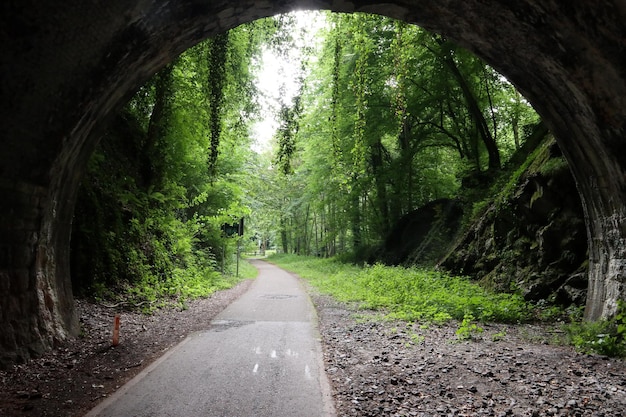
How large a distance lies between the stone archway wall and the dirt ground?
2.69 feet

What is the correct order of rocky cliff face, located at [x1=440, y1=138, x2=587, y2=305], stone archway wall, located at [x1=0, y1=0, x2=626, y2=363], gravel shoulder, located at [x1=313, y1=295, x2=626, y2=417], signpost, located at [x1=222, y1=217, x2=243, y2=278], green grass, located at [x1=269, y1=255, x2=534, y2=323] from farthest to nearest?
signpost, located at [x1=222, y1=217, x2=243, y2=278] < rocky cliff face, located at [x1=440, y1=138, x2=587, y2=305] < green grass, located at [x1=269, y1=255, x2=534, y2=323] < stone archway wall, located at [x1=0, y1=0, x2=626, y2=363] < gravel shoulder, located at [x1=313, y1=295, x2=626, y2=417]

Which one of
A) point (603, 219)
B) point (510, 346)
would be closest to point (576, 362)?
point (510, 346)

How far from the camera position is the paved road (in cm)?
426

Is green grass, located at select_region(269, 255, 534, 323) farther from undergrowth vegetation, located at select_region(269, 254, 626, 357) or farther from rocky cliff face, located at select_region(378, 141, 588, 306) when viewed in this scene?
rocky cliff face, located at select_region(378, 141, 588, 306)

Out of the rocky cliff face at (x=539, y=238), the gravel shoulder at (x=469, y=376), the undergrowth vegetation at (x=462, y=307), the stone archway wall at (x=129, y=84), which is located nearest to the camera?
the gravel shoulder at (x=469, y=376)

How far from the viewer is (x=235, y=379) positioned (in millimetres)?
5219

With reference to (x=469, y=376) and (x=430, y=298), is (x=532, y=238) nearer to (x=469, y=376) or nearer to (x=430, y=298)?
(x=430, y=298)

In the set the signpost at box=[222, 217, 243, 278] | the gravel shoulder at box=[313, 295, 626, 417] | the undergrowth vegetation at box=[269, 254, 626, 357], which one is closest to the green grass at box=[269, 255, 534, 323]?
the undergrowth vegetation at box=[269, 254, 626, 357]

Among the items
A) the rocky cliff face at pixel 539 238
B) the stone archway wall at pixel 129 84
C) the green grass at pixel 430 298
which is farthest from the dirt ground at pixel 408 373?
the rocky cliff face at pixel 539 238

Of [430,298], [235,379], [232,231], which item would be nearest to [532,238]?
[430,298]

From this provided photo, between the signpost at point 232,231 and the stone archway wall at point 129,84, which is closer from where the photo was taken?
the stone archway wall at point 129,84

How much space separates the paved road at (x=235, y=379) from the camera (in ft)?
14.0

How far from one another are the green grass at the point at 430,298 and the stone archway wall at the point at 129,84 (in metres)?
2.27

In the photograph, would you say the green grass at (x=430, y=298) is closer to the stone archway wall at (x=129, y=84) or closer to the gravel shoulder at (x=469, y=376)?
the gravel shoulder at (x=469, y=376)
